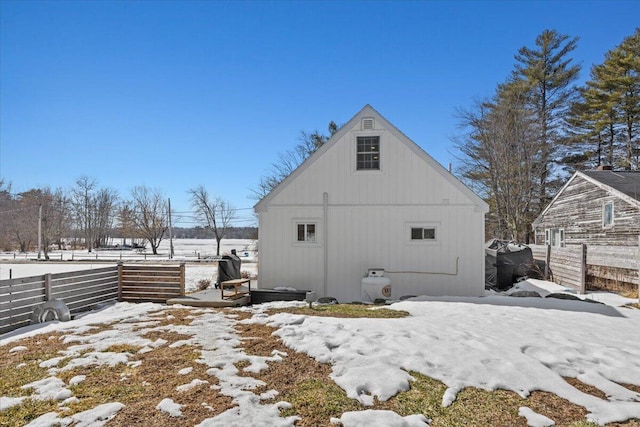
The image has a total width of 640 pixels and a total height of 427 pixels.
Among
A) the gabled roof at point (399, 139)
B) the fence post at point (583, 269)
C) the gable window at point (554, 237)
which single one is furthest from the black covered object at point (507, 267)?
the gable window at point (554, 237)

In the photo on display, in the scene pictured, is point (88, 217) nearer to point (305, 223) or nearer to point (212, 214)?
point (212, 214)

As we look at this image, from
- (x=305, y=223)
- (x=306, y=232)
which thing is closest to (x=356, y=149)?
(x=305, y=223)

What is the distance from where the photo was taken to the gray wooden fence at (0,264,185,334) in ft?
23.6

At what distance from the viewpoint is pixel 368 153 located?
10.3 m

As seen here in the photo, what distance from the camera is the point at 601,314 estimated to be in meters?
7.77

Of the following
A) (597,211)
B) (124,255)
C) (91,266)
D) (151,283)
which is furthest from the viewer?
(124,255)

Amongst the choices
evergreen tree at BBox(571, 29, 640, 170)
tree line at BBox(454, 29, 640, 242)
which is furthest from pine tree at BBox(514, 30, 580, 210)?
evergreen tree at BBox(571, 29, 640, 170)

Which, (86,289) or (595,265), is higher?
(595,265)

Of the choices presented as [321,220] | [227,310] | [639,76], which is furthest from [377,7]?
[639,76]

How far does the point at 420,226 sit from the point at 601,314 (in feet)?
14.6

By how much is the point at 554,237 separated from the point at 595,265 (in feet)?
30.1

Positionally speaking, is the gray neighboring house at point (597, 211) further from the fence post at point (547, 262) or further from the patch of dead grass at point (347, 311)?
the patch of dead grass at point (347, 311)

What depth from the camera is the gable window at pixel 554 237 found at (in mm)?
18514

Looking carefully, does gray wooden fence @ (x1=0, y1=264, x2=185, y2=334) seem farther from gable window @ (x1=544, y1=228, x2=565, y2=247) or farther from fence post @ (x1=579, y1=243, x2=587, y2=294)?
gable window @ (x1=544, y1=228, x2=565, y2=247)
